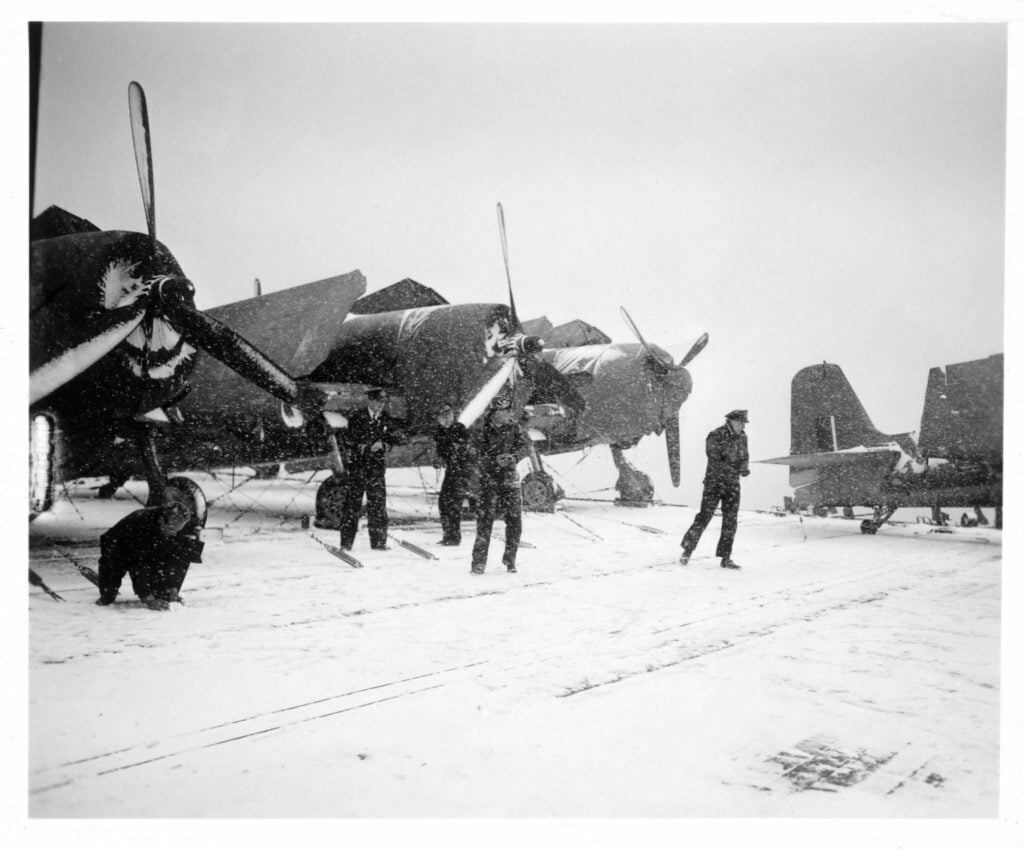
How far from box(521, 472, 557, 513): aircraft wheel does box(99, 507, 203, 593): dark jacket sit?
567cm

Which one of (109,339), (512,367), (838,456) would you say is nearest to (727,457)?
(512,367)

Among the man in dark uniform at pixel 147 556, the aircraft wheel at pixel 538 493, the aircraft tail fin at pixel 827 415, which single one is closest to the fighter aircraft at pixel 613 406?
the aircraft wheel at pixel 538 493

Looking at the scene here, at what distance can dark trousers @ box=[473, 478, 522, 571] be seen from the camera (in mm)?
4840

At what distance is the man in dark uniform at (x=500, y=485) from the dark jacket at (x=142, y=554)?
1941 mm

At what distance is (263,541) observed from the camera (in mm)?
5684

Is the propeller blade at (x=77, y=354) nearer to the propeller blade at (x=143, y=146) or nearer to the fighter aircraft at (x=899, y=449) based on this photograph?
the propeller blade at (x=143, y=146)

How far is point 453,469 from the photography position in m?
6.45

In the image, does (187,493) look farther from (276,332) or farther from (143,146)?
(143,146)

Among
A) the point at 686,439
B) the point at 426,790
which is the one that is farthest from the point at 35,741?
the point at 686,439

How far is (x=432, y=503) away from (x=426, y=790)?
8.46 metres

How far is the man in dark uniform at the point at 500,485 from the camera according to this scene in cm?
485

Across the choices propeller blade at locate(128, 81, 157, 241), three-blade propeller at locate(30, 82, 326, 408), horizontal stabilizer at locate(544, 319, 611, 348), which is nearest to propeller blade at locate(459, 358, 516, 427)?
three-blade propeller at locate(30, 82, 326, 408)

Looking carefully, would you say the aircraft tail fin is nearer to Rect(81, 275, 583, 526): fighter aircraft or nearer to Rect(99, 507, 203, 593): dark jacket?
Rect(81, 275, 583, 526): fighter aircraft

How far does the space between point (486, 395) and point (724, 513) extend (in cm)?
250
